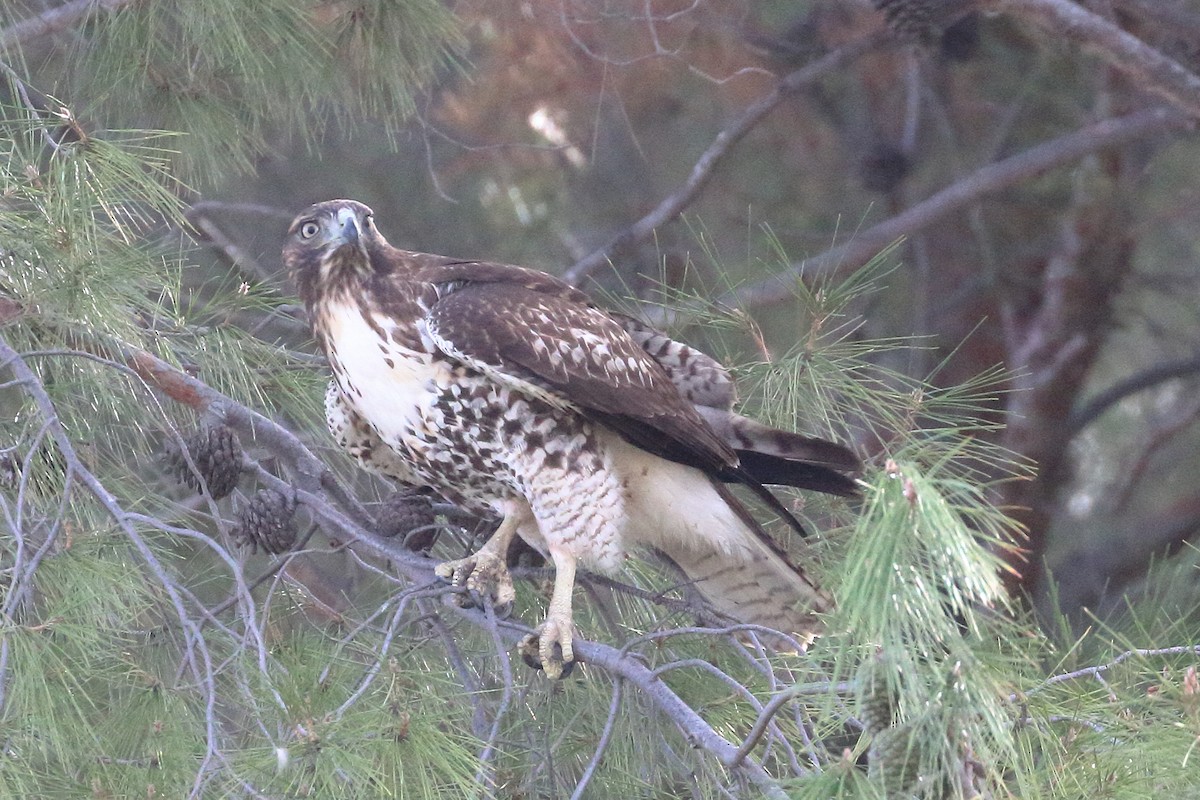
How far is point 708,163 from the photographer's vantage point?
4.54 m

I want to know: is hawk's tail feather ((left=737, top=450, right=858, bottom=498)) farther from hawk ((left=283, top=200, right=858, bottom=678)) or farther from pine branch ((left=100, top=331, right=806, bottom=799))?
pine branch ((left=100, top=331, right=806, bottom=799))

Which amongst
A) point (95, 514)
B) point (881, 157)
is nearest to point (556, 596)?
point (95, 514)

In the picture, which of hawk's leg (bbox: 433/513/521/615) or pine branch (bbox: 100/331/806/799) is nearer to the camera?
pine branch (bbox: 100/331/806/799)

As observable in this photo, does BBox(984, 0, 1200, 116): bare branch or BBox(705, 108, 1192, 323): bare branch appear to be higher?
BBox(984, 0, 1200, 116): bare branch

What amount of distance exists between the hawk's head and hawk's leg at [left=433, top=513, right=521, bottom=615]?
0.63 metres

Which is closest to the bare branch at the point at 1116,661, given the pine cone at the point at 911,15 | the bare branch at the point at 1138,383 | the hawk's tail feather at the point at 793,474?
the hawk's tail feather at the point at 793,474

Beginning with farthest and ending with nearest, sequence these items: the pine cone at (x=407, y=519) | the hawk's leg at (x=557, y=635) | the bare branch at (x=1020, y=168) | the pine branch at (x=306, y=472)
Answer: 1. the bare branch at (x=1020, y=168)
2. the pine cone at (x=407, y=519)
3. the hawk's leg at (x=557, y=635)
4. the pine branch at (x=306, y=472)

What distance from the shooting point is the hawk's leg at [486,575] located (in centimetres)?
299

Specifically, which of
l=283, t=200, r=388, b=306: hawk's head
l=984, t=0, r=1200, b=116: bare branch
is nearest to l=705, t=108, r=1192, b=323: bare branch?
l=984, t=0, r=1200, b=116: bare branch

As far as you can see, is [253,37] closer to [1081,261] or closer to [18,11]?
[18,11]

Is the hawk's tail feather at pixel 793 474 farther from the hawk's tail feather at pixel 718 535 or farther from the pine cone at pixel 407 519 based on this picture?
the pine cone at pixel 407 519

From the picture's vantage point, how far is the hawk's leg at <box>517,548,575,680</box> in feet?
9.71

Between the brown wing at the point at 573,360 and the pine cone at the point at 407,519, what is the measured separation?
370 millimetres

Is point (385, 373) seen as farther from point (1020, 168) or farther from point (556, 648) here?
point (1020, 168)
